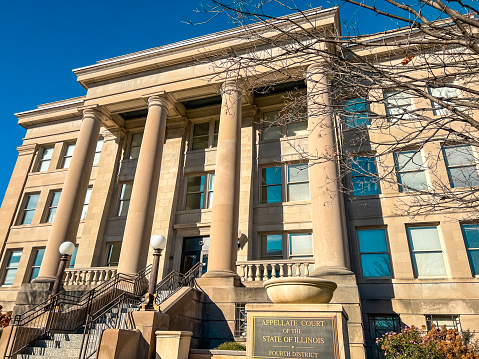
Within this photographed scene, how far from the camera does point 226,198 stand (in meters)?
15.4

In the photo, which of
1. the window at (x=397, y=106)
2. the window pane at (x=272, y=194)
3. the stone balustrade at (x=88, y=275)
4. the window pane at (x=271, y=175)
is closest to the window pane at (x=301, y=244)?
the window pane at (x=272, y=194)

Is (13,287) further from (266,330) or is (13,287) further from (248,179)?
(266,330)

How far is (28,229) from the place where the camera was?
23.2 metres

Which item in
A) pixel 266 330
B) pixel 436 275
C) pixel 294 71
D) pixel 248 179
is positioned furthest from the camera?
pixel 248 179

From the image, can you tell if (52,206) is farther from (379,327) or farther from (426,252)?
(426,252)

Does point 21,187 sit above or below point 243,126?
below

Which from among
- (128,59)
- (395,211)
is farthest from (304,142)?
(128,59)

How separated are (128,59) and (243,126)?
7.81m

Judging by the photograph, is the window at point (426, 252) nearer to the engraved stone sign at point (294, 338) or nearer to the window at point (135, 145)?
the engraved stone sign at point (294, 338)

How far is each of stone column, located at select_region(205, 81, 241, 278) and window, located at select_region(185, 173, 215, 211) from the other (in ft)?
14.3

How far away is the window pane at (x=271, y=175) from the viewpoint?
63.8 feet

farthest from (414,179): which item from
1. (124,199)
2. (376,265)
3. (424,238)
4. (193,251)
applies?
(124,199)

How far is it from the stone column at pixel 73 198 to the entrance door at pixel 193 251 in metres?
5.73

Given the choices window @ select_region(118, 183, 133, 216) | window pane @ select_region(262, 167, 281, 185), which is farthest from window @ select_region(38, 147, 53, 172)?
window pane @ select_region(262, 167, 281, 185)
